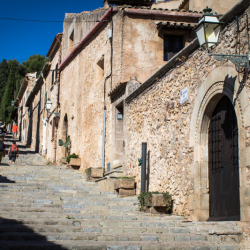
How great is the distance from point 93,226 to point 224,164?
2627mm

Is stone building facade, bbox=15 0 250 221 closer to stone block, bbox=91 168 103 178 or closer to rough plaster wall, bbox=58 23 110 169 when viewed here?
rough plaster wall, bbox=58 23 110 169

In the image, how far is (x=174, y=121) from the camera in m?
8.85

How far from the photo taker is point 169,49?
14516 mm

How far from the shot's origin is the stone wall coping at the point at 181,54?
6404mm

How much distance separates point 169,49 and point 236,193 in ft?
28.6

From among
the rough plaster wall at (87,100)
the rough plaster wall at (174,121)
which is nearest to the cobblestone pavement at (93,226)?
the rough plaster wall at (174,121)

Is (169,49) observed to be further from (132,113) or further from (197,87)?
(197,87)

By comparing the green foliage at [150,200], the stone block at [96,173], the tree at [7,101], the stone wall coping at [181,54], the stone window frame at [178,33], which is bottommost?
the green foliage at [150,200]

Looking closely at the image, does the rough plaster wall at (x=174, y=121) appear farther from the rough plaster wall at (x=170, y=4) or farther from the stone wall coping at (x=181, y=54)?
the rough plaster wall at (x=170, y=4)

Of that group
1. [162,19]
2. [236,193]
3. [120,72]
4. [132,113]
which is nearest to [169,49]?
[162,19]

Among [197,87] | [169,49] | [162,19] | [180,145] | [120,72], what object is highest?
[162,19]

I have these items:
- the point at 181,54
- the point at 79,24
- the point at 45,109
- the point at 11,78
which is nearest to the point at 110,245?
the point at 181,54

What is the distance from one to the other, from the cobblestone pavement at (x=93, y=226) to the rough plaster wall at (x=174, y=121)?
0.83m

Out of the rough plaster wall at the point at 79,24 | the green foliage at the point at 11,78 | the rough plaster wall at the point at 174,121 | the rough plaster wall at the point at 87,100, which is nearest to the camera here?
the rough plaster wall at the point at 174,121
